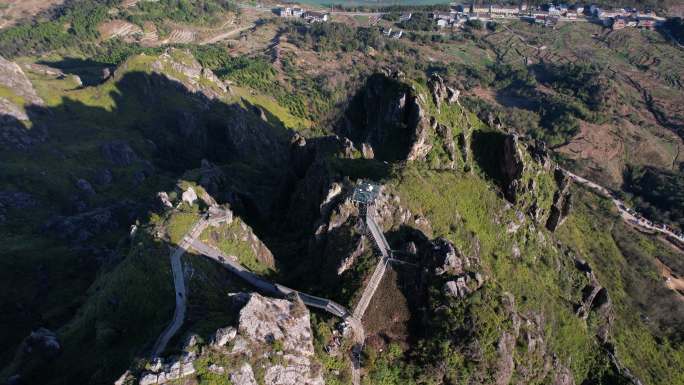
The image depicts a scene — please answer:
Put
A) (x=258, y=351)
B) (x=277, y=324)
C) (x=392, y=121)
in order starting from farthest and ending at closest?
(x=392, y=121) < (x=277, y=324) < (x=258, y=351)

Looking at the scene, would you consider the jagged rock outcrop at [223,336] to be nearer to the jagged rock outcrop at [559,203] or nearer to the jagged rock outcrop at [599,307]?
the jagged rock outcrop at [599,307]

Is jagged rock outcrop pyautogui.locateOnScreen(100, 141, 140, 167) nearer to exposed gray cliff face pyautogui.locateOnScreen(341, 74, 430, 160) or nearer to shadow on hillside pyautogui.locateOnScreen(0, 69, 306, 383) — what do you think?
shadow on hillside pyautogui.locateOnScreen(0, 69, 306, 383)

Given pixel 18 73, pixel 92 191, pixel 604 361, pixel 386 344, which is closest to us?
pixel 386 344

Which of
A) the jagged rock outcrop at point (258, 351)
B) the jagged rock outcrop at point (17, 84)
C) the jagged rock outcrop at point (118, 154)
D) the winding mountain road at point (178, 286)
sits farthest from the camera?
the jagged rock outcrop at point (17, 84)

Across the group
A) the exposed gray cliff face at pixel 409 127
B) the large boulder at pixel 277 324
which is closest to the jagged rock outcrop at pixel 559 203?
the exposed gray cliff face at pixel 409 127

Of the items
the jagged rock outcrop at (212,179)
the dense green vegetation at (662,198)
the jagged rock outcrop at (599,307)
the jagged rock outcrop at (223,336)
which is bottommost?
the dense green vegetation at (662,198)

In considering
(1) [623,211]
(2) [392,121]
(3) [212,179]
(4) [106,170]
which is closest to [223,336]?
(3) [212,179]

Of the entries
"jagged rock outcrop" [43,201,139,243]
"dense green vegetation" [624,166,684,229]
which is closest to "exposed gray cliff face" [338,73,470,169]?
"jagged rock outcrop" [43,201,139,243]

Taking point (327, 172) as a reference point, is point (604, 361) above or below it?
below

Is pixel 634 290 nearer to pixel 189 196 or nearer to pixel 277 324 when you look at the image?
pixel 277 324

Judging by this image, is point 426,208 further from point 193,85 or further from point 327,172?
point 193,85

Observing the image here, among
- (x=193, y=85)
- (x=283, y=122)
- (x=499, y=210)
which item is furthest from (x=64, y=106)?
(x=499, y=210)
